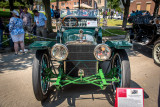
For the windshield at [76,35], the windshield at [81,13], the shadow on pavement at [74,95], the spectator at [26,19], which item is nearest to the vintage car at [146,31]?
the windshield at [81,13]

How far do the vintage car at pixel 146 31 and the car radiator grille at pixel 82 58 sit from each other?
10.1 feet

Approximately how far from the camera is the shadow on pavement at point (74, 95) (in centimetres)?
304

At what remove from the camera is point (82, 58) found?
3250 millimetres

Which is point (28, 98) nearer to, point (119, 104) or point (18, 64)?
point (119, 104)

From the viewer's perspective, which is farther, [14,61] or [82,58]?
[14,61]

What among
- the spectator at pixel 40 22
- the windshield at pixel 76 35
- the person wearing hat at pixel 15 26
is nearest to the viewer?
the windshield at pixel 76 35

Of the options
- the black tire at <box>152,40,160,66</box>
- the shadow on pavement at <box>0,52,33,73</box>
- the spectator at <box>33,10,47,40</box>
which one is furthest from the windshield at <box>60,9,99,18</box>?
the black tire at <box>152,40,160,66</box>

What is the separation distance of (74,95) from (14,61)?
123 inches

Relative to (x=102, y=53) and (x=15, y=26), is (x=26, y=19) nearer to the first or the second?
(x=15, y=26)

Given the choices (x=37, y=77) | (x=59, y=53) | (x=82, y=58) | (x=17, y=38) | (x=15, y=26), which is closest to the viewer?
(x=37, y=77)

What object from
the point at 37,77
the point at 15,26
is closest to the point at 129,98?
the point at 37,77

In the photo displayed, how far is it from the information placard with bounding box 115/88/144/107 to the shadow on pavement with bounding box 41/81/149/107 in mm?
804

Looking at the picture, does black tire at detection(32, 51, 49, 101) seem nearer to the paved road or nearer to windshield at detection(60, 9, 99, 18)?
the paved road

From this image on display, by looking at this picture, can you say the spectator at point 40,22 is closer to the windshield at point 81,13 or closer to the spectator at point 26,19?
the spectator at point 26,19
